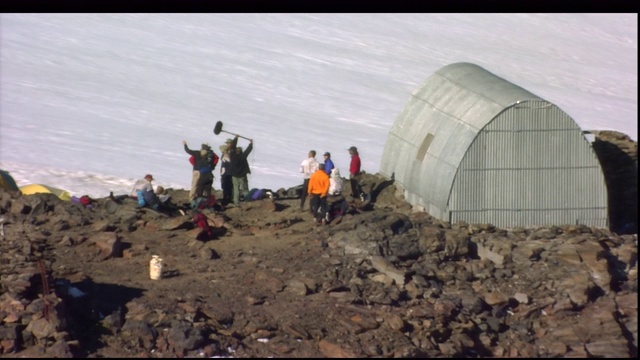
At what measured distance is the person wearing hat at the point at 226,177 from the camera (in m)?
24.4

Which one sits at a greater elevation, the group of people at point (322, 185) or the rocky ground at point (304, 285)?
the group of people at point (322, 185)

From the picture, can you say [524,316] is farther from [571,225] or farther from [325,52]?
[325,52]

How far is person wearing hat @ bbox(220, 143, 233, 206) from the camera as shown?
24406 mm

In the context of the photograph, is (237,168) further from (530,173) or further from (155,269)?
(530,173)

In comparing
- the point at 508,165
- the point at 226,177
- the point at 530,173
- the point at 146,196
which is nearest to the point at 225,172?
the point at 226,177

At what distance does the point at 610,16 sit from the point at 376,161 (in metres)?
26.6

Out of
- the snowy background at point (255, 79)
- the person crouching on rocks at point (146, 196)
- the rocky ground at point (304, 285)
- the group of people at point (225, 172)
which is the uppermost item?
the snowy background at point (255, 79)

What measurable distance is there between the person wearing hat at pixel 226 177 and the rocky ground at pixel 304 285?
0.72 metres

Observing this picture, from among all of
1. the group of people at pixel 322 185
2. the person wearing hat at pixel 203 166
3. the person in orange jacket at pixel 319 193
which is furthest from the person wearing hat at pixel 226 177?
the person in orange jacket at pixel 319 193

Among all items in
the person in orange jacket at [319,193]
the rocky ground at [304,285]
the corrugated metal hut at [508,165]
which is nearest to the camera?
the rocky ground at [304,285]

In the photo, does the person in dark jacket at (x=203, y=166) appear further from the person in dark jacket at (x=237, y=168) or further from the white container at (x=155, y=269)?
the white container at (x=155, y=269)

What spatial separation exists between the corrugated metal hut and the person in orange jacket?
213cm

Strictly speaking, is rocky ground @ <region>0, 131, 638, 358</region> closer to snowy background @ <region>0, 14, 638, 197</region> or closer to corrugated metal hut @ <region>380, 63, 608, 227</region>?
corrugated metal hut @ <region>380, 63, 608, 227</region>

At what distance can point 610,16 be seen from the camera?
60688mm
